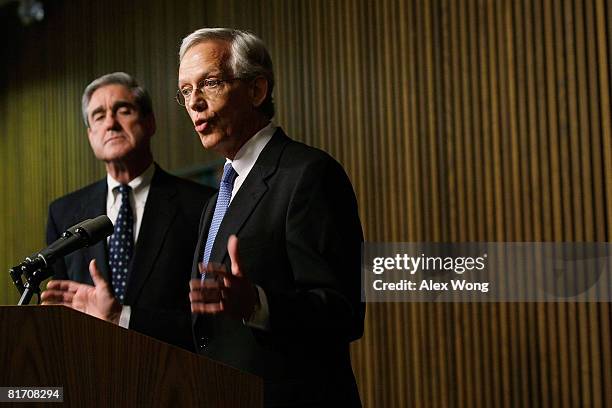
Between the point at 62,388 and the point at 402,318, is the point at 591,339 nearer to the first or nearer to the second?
the point at 402,318

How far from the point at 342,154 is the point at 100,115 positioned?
1314mm

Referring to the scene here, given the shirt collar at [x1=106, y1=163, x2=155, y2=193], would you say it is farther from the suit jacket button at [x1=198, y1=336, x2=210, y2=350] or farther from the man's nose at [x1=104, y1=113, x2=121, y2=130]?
the suit jacket button at [x1=198, y1=336, x2=210, y2=350]

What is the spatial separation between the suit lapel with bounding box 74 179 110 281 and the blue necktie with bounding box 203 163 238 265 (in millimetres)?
1131

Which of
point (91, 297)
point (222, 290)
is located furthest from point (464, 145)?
point (222, 290)

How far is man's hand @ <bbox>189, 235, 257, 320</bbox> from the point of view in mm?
2055

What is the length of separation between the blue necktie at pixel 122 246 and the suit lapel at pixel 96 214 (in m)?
0.03

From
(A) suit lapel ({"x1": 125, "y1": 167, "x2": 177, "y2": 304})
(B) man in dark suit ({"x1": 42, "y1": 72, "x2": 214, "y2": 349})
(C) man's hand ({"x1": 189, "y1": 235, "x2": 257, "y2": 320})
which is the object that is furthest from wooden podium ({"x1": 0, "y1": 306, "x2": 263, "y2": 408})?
(A) suit lapel ({"x1": 125, "y1": 167, "x2": 177, "y2": 304})

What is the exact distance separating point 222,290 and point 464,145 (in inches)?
96.8

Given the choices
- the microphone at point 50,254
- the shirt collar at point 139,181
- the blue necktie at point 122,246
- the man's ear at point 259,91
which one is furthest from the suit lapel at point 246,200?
the shirt collar at point 139,181

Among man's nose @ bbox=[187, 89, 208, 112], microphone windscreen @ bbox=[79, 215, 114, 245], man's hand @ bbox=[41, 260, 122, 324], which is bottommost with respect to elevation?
man's hand @ bbox=[41, 260, 122, 324]

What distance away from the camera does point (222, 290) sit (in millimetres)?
2064

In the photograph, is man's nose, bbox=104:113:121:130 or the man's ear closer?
the man's ear

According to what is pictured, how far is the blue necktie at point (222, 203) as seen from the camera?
2740 mm

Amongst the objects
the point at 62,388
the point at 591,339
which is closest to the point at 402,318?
the point at 591,339
